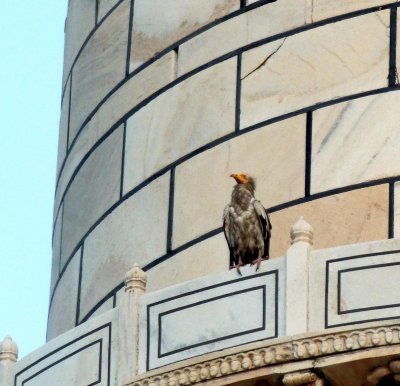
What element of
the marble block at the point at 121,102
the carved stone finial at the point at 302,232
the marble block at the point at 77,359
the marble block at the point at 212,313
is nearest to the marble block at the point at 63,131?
the marble block at the point at 121,102

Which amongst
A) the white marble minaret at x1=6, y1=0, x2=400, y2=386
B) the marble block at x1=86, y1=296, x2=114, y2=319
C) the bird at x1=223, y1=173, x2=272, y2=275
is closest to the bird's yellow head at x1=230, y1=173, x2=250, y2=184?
the bird at x1=223, y1=173, x2=272, y2=275

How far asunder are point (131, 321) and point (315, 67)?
2.96m

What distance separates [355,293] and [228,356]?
0.96m

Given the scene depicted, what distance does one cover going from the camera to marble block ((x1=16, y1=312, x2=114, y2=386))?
22.9 meters

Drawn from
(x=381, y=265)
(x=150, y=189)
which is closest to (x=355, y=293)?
(x=381, y=265)

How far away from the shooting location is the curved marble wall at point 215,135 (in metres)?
23.9

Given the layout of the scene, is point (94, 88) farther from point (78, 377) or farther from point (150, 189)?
point (78, 377)

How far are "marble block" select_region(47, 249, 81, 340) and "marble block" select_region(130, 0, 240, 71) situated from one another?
1688 mm

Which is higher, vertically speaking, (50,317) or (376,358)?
(50,317)

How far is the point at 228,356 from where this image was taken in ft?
72.1

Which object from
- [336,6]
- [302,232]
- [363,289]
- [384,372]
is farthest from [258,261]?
[336,6]

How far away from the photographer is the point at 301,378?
2167cm

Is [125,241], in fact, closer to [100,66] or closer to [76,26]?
Result: [100,66]

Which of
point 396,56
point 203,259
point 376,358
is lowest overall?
point 376,358
